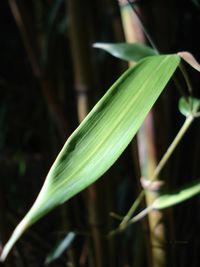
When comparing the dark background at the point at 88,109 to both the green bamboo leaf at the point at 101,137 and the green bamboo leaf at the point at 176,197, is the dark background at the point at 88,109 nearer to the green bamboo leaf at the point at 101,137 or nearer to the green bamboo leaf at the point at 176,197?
the green bamboo leaf at the point at 176,197

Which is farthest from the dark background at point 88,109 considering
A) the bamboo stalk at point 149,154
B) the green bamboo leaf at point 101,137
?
the green bamboo leaf at point 101,137

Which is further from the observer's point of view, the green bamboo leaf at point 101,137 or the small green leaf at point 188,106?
the small green leaf at point 188,106

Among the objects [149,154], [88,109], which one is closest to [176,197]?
[149,154]

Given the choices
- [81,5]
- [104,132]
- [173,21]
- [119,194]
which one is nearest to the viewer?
[104,132]

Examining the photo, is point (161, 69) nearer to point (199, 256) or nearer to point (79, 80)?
point (79, 80)

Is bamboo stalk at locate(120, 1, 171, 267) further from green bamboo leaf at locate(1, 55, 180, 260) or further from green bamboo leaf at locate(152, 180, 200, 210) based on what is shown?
green bamboo leaf at locate(1, 55, 180, 260)

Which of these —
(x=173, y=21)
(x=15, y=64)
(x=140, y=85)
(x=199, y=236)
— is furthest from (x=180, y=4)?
(x=15, y=64)

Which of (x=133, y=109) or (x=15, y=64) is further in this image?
(x=15, y=64)

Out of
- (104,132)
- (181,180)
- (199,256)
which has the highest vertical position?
(104,132)
